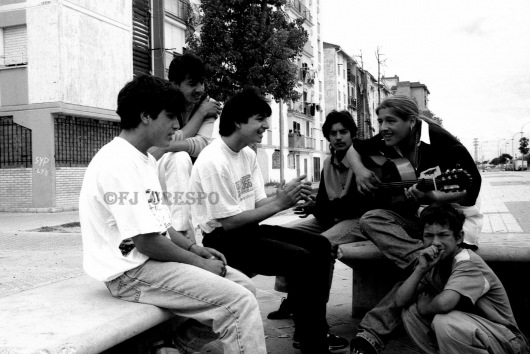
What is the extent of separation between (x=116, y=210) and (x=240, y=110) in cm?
141

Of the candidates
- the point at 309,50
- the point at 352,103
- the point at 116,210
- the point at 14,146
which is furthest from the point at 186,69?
the point at 352,103

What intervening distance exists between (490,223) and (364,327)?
27.5 feet

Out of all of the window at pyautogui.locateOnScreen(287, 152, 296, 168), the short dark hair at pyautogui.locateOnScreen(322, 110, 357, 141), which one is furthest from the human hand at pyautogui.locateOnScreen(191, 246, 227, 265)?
the window at pyautogui.locateOnScreen(287, 152, 296, 168)

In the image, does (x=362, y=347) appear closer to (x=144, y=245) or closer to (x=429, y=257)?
(x=429, y=257)

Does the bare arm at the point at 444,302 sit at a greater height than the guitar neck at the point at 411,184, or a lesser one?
lesser

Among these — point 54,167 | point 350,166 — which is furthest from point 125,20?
point 350,166

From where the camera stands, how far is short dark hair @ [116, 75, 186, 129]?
2.67 metres

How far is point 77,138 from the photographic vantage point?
17.8 meters

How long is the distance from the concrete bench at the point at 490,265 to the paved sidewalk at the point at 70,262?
0.29m

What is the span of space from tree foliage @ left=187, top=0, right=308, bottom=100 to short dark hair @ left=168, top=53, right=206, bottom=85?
15.7m

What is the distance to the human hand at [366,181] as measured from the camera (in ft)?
12.8

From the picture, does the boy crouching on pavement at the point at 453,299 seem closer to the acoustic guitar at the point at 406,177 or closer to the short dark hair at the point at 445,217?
the short dark hair at the point at 445,217

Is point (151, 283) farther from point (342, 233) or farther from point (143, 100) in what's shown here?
point (342, 233)

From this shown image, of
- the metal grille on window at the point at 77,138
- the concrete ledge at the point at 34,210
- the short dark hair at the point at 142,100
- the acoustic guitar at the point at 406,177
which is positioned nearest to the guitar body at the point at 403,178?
the acoustic guitar at the point at 406,177
